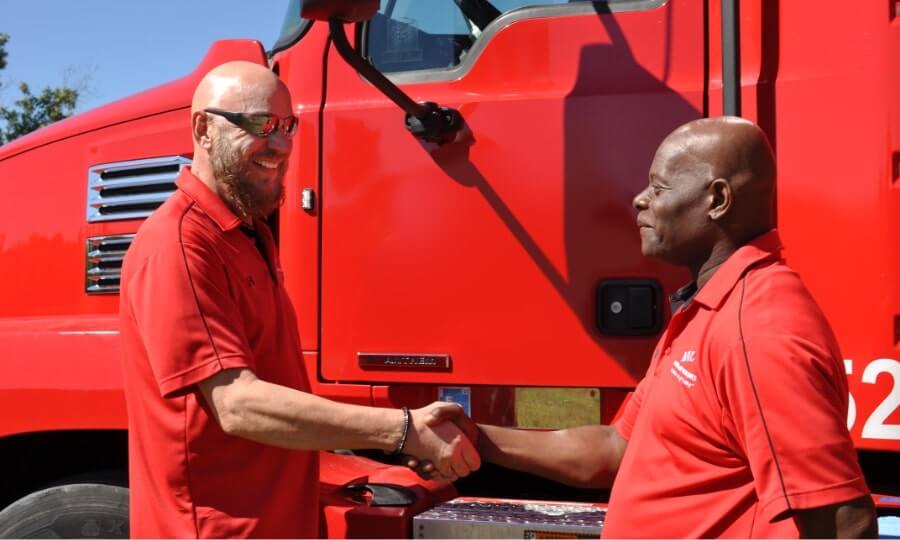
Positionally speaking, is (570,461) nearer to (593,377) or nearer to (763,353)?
(593,377)

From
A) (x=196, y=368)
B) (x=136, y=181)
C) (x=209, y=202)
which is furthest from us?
(x=136, y=181)

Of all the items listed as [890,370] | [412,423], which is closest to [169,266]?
[412,423]

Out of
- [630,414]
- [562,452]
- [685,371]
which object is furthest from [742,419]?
[562,452]

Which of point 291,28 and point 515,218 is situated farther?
point 291,28

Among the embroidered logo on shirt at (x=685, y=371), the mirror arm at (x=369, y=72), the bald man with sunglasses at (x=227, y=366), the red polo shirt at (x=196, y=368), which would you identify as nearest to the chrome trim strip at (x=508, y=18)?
the mirror arm at (x=369, y=72)

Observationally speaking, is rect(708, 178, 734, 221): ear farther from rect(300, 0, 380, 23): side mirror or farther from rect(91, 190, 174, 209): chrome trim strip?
rect(91, 190, 174, 209): chrome trim strip

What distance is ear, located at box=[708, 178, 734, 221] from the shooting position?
183 centimetres

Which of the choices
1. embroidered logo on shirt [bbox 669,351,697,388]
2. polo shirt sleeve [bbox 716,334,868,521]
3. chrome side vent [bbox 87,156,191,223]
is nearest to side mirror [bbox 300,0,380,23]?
chrome side vent [bbox 87,156,191,223]

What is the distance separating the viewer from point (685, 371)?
1.77 m

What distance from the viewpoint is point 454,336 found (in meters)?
2.84

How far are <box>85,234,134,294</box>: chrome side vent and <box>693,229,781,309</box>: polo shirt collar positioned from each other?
7.02 ft

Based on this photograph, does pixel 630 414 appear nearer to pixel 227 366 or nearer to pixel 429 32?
pixel 227 366

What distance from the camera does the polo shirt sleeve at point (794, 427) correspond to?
1.52 metres

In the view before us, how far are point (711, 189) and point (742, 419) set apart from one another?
1.56ft
